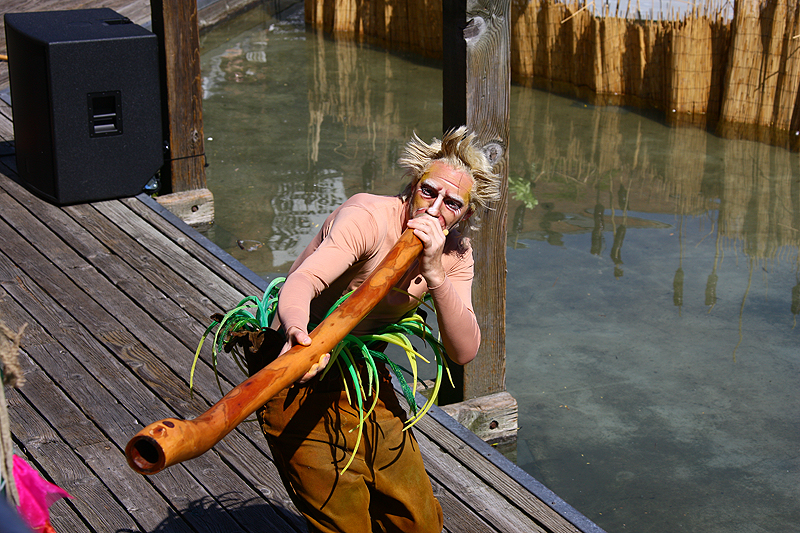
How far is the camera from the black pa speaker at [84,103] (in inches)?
189

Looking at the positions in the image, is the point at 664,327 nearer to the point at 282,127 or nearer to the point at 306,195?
the point at 306,195

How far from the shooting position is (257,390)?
61.6 inches

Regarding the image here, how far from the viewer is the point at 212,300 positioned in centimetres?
406

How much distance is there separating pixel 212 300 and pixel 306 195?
9.03ft

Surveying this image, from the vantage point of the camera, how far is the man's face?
6.71 ft

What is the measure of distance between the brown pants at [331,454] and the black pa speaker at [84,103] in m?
3.47

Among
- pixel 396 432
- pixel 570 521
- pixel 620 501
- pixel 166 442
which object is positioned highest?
pixel 166 442

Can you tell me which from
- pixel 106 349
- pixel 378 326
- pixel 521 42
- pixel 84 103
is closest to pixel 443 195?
pixel 378 326

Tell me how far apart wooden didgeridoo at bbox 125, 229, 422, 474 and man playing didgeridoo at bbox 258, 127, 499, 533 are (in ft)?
0.38

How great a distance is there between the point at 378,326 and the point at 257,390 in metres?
0.64

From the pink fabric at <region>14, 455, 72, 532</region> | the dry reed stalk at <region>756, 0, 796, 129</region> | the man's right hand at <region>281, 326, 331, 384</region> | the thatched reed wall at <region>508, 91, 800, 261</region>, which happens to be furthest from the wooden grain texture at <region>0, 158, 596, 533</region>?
the dry reed stalk at <region>756, 0, 796, 129</region>

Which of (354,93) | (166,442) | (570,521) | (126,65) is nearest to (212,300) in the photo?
(126,65)

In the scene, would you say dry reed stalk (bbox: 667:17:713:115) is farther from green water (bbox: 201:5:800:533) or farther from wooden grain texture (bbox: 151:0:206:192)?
wooden grain texture (bbox: 151:0:206:192)

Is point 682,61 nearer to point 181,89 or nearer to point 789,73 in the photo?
point 789,73
